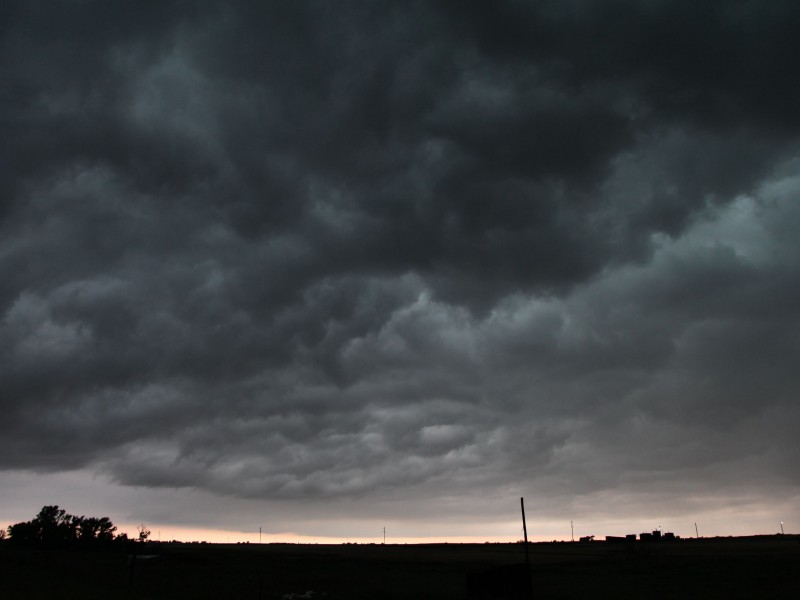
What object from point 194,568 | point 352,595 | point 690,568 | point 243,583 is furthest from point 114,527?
point 690,568

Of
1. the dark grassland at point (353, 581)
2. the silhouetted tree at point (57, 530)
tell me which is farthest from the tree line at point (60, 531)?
the dark grassland at point (353, 581)

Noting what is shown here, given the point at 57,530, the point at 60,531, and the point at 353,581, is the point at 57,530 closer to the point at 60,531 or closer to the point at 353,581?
the point at 60,531

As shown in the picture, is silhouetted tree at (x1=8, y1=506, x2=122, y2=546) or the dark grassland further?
silhouetted tree at (x1=8, y1=506, x2=122, y2=546)

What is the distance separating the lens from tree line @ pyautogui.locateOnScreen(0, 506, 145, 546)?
179m

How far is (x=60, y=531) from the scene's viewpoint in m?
183

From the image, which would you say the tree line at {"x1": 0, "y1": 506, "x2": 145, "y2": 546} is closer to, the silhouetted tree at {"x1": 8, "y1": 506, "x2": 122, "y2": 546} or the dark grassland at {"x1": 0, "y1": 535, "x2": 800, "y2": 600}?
the silhouetted tree at {"x1": 8, "y1": 506, "x2": 122, "y2": 546}

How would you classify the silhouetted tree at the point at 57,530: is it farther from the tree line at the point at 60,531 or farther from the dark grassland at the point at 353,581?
the dark grassland at the point at 353,581

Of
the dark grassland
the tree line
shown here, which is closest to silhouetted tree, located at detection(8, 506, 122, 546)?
the tree line

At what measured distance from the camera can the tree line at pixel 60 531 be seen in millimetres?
178625

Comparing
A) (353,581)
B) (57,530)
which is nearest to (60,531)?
(57,530)

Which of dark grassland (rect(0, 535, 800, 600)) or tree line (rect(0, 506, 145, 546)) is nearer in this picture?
dark grassland (rect(0, 535, 800, 600))

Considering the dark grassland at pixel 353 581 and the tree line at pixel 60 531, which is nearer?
the dark grassland at pixel 353 581

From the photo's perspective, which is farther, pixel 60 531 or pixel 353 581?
pixel 60 531

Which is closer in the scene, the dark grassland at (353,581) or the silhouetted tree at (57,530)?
the dark grassland at (353,581)
